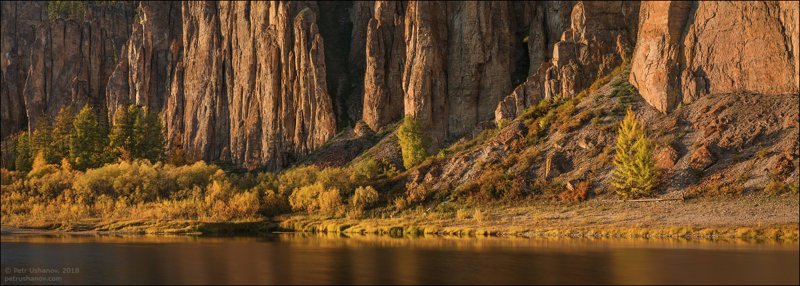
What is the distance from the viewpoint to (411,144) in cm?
10494

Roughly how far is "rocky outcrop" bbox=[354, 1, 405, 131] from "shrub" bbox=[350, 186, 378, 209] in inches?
1187

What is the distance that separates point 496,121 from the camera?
10575 cm

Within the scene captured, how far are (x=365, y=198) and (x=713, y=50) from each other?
40.0 meters

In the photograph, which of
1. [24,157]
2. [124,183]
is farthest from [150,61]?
[124,183]

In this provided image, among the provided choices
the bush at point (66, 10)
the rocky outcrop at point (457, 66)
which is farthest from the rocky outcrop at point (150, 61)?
the rocky outcrop at point (457, 66)

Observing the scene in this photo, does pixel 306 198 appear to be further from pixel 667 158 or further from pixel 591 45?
pixel 591 45

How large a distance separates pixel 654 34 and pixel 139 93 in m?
108

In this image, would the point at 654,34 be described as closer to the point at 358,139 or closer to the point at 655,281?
the point at 358,139

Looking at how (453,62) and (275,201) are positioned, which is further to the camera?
(453,62)

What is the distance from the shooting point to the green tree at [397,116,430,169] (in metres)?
104

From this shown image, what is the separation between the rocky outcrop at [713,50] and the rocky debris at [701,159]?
917 cm

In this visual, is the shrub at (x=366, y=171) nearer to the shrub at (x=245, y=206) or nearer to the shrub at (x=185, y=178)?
the shrub at (x=245, y=206)

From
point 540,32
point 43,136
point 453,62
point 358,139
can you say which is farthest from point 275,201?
point 43,136

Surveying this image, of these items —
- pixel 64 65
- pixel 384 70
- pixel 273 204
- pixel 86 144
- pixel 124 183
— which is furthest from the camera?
pixel 64 65
